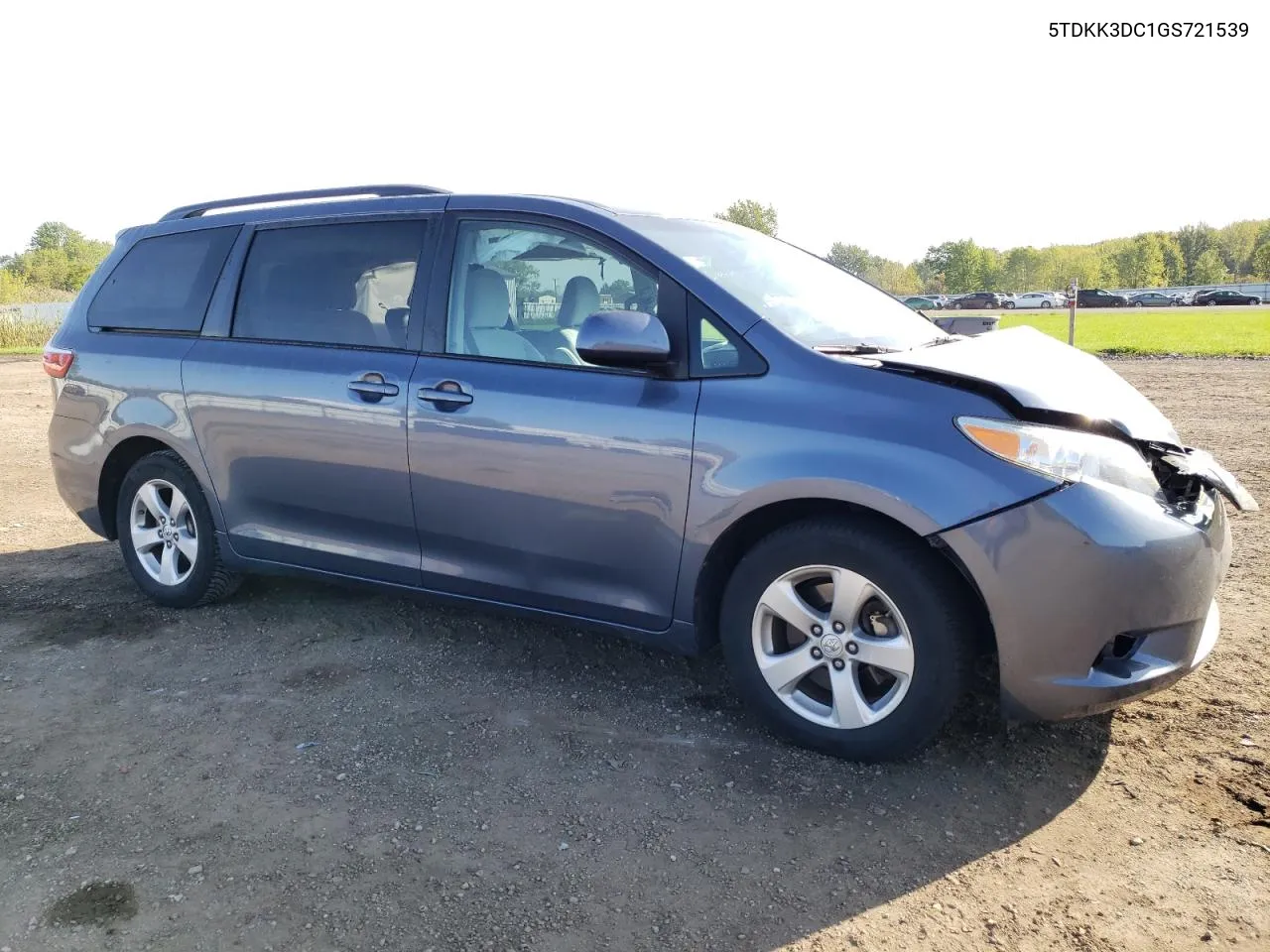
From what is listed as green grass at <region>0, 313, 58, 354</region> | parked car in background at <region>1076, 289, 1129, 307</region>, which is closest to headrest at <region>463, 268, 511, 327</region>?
green grass at <region>0, 313, 58, 354</region>

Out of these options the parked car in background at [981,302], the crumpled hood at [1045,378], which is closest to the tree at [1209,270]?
the parked car in background at [981,302]

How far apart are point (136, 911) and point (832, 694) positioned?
6.70 feet

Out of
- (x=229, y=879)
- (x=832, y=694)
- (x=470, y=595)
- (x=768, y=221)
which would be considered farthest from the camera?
(x=768, y=221)

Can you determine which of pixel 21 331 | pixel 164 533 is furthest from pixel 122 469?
pixel 21 331

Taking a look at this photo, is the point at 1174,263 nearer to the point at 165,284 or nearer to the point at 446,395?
the point at 165,284

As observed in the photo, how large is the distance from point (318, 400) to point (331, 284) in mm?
548

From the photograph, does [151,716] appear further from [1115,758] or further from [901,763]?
[1115,758]

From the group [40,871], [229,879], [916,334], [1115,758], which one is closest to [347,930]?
[229,879]

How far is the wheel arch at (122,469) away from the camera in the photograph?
452 cm

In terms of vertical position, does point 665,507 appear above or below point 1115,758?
above

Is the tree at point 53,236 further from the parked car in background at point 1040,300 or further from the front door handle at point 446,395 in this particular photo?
the front door handle at point 446,395

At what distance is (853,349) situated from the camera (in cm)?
340

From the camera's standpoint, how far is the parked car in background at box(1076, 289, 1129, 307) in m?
76.9

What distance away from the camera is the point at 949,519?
9.33 ft
